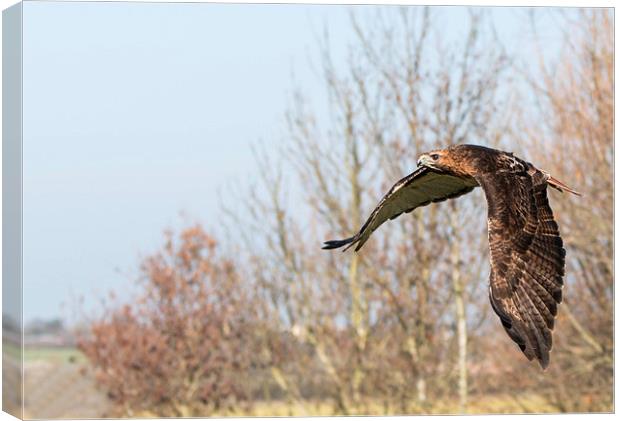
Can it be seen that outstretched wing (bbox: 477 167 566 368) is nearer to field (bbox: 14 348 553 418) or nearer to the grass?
the grass

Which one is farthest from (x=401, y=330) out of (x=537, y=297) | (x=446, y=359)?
(x=537, y=297)

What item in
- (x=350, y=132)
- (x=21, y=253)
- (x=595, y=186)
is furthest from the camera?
(x=350, y=132)

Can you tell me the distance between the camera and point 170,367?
1745cm

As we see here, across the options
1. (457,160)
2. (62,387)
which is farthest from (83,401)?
(457,160)

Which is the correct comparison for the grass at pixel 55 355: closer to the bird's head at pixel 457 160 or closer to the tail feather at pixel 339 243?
the tail feather at pixel 339 243

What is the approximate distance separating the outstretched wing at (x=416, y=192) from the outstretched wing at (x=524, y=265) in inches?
46.9

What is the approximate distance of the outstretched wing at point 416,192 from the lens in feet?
31.4

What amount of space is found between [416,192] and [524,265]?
2.15m

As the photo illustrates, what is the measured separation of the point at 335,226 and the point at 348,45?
2.31 metres

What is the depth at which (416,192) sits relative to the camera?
9.98 meters

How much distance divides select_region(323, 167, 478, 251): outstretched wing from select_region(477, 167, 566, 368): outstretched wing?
3.91 ft

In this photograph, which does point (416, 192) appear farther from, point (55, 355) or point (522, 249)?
point (55, 355)

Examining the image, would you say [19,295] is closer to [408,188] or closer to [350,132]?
[408,188]

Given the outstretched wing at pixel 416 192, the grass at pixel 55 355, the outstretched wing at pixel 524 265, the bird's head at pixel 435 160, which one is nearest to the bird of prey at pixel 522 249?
the outstretched wing at pixel 524 265
